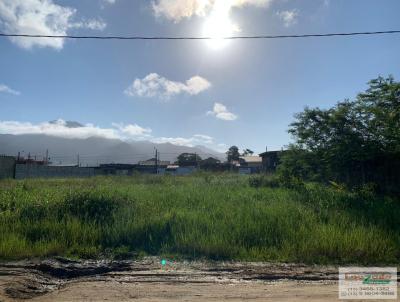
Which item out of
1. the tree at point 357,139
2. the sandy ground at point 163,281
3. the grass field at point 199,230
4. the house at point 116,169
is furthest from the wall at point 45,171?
the sandy ground at point 163,281

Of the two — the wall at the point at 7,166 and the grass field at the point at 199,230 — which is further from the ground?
the wall at the point at 7,166

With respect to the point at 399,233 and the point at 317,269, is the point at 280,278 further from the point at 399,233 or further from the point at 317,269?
the point at 399,233

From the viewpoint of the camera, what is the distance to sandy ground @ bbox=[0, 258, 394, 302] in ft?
14.2

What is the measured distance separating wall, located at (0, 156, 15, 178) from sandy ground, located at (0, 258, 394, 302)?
127ft

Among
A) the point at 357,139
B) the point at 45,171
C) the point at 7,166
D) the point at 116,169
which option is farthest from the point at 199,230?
the point at 116,169

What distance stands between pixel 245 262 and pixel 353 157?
10.00 meters

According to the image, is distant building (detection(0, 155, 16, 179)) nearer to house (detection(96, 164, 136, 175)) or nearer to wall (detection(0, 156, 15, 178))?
wall (detection(0, 156, 15, 178))

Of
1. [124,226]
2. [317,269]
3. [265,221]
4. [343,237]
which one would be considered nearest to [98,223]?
[124,226]

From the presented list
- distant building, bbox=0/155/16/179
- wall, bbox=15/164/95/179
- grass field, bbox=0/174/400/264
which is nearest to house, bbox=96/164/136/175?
wall, bbox=15/164/95/179

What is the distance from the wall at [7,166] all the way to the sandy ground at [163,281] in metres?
38.6

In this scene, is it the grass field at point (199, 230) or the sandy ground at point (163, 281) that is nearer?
the sandy ground at point (163, 281)

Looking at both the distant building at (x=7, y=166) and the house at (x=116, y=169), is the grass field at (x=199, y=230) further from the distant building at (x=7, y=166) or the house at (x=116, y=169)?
the house at (x=116, y=169)

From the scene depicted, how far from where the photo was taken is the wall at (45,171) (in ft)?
133

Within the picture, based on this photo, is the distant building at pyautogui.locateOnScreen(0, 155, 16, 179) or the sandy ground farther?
the distant building at pyautogui.locateOnScreen(0, 155, 16, 179)
